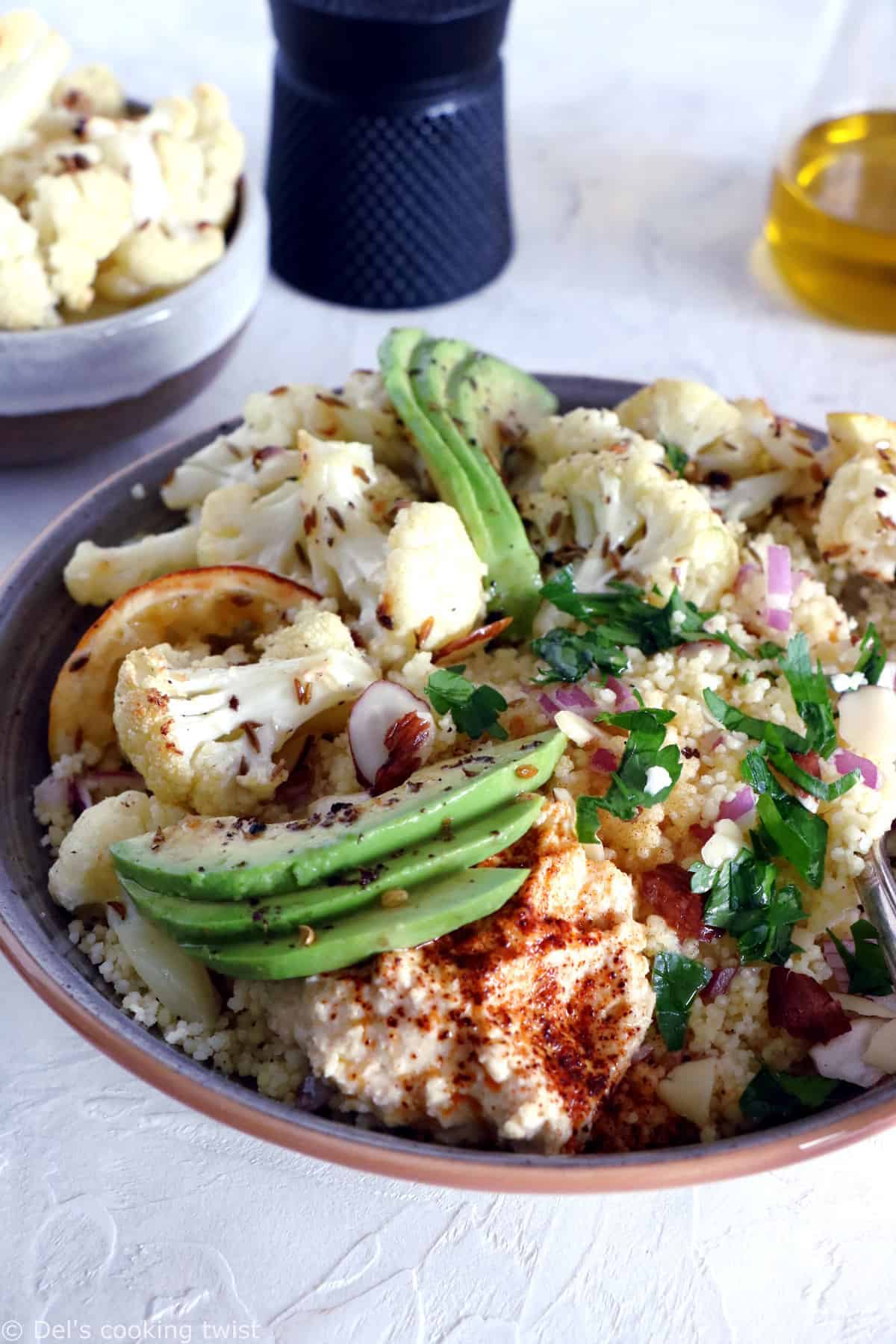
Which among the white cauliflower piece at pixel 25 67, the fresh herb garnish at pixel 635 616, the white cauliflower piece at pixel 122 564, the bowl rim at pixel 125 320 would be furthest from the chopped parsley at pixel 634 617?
the white cauliflower piece at pixel 25 67

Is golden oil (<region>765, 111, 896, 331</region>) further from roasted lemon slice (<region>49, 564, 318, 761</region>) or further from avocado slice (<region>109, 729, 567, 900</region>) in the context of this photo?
avocado slice (<region>109, 729, 567, 900</region>)

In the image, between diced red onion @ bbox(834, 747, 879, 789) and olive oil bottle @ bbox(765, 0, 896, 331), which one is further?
olive oil bottle @ bbox(765, 0, 896, 331)

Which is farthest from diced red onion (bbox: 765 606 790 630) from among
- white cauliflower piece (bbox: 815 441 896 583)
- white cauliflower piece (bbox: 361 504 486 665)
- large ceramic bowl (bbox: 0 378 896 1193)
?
large ceramic bowl (bbox: 0 378 896 1193)

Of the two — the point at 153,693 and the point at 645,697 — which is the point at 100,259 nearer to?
the point at 153,693

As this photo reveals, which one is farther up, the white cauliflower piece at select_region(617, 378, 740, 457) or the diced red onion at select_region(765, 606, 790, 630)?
the white cauliflower piece at select_region(617, 378, 740, 457)

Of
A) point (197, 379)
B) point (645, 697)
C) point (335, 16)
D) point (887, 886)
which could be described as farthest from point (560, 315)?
point (887, 886)

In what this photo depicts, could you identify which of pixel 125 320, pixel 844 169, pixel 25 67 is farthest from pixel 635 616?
pixel 844 169

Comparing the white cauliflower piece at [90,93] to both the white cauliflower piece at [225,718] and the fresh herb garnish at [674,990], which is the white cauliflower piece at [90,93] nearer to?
the white cauliflower piece at [225,718]
